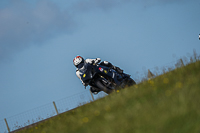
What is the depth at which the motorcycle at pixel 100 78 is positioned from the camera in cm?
1357

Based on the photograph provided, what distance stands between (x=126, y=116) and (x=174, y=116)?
42.7 inches

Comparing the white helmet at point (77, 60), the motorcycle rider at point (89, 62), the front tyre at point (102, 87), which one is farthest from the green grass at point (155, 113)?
the white helmet at point (77, 60)

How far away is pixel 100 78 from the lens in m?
13.7

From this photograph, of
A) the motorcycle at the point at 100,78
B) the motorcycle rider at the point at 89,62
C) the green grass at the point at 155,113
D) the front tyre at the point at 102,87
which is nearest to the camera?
the green grass at the point at 155,113

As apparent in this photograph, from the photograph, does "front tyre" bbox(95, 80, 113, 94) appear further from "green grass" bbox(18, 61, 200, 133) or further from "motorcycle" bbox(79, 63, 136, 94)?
"green grass" bbox(18, 61, 200, 133)

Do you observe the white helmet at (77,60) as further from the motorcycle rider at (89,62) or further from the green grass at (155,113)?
the green grass at (155,113)

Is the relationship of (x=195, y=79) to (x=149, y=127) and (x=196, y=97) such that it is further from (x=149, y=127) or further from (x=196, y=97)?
(x=149, y=127)

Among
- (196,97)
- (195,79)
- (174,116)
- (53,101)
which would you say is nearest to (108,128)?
(174,116)

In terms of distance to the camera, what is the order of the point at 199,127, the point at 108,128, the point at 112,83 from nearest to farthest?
the point at 199,127 < the point at 108,128 < the point at 112,83

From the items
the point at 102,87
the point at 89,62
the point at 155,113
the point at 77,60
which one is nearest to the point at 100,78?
the point at 102,87

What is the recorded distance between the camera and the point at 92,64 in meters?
13.8

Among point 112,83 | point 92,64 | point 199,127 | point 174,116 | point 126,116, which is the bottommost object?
point 199,127

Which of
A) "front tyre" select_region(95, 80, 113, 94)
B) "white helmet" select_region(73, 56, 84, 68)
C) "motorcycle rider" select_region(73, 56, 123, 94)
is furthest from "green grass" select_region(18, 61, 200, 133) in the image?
"white helmet" select_region(73, 56, 84, 68)

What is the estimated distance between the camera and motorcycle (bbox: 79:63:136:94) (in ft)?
44.5
